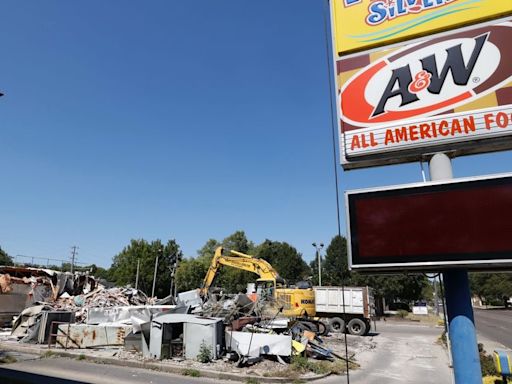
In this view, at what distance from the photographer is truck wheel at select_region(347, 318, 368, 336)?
83.1 ft

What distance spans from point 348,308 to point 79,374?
18699 mm

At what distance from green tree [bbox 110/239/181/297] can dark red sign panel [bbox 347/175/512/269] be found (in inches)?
2583

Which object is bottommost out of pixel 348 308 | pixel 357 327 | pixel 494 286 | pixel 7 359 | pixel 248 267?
pixel 7 359

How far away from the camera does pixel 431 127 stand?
4.79m

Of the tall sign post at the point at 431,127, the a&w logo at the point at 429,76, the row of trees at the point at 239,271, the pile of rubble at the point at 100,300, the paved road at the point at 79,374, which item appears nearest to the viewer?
the tall sign post at the point at 431,127

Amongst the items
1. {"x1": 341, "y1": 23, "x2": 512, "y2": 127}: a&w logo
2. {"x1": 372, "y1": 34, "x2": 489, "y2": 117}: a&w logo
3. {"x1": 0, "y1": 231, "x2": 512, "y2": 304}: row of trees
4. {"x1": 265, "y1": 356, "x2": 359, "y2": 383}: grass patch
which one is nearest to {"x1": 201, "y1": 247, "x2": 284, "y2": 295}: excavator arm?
{"x1": 265, "y1": 356, "x2": 359, "y2": 383}: grass patch

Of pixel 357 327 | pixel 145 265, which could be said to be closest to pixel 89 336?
pixel 357 327

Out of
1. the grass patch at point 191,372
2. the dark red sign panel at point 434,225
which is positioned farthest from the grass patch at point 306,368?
the dark red sign panel at point 434,225

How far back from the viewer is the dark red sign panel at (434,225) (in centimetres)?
386

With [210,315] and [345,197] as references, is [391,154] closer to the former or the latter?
[345,197]

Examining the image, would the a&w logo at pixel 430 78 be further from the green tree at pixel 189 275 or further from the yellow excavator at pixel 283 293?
the green tree at pixel 189 275

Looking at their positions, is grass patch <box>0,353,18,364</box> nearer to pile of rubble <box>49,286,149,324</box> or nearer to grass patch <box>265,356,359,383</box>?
pile of rubble <box>49,286,149,324</box>

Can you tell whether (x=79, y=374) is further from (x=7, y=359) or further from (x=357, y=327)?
(x=357, y=327)

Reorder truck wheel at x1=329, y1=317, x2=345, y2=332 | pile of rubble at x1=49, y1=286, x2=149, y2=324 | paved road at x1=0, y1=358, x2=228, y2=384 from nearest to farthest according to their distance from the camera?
paved road at x1=0, y1=358, x2=228, y2=384
pile of rubble at x1=49, y1=286, x2=149, y2=324
truck wheel at x1=329, y1=317, x2=345, y2=332
